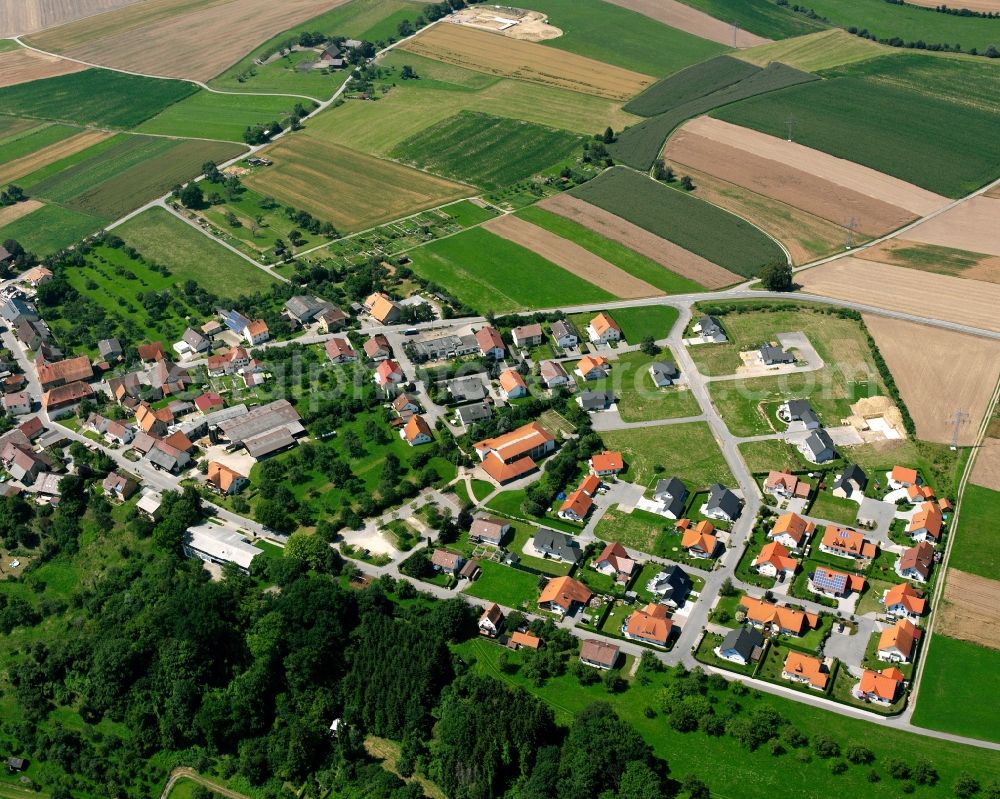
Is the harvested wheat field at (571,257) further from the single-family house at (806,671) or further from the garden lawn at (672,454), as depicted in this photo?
the single-family house at (806,671)

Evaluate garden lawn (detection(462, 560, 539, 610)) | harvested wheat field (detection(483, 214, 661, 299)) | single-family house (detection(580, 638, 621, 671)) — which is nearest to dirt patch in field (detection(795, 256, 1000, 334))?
harvested wheat field (detection(483, 214, 661, 299))

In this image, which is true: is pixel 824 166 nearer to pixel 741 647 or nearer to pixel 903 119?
pixel 903 119

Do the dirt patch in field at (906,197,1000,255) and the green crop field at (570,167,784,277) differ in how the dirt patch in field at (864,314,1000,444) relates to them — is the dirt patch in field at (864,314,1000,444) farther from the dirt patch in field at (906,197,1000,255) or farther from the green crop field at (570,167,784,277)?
the dirt patch in field at (906,197,1000,255)

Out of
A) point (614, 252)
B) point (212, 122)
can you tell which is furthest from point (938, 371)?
point (212, 122)

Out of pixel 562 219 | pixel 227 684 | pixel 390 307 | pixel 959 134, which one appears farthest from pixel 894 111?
pixel 227 684

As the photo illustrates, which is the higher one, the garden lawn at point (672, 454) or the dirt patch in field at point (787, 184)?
the dirt patch in field at point (787, 184)

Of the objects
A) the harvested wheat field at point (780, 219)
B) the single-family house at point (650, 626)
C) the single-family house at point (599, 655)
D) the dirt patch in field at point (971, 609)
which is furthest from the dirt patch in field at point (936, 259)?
the single-family house at point (599, 655)
